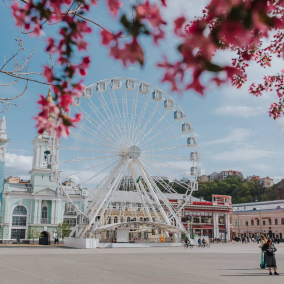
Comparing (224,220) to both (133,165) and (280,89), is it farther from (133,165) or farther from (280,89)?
(280,89)

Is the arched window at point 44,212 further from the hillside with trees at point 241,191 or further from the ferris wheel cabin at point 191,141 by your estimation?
the hillside with trees at point 241,191

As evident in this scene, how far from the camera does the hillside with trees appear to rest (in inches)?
5432

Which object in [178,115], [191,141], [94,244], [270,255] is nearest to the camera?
[270,255]

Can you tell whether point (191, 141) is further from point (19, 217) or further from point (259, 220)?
point (259, 220)

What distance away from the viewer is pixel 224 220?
9200cm

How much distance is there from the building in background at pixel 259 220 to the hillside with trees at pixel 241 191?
90.2 feet

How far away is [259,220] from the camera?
9950 cm

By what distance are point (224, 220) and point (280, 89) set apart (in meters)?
87.0

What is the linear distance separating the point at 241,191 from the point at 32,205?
99.3 meters

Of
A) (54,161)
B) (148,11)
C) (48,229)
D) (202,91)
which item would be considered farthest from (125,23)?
(48,229)

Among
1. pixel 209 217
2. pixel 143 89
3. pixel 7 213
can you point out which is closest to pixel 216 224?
pixel 209 217

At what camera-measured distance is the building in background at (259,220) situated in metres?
94.2

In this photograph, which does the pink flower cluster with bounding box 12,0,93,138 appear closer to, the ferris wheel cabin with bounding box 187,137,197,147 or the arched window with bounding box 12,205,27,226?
the ferris wheel cabin with bounding box 187,137,197,147

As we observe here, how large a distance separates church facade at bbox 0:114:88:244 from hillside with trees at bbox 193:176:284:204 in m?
76.7
